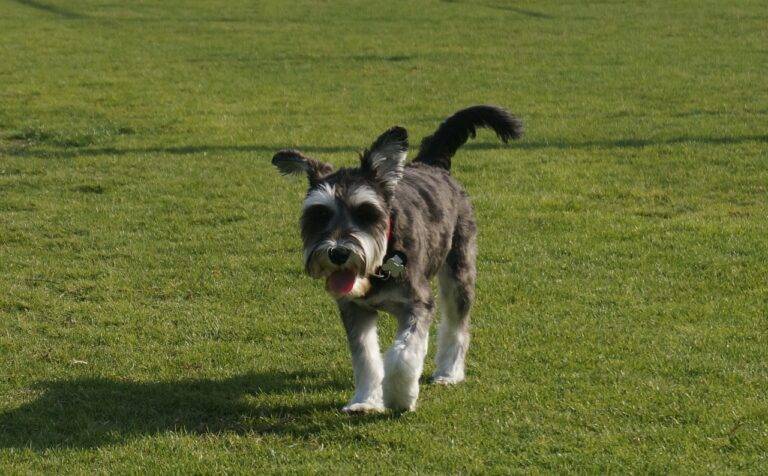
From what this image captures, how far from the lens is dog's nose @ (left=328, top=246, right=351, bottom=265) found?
20.5ft

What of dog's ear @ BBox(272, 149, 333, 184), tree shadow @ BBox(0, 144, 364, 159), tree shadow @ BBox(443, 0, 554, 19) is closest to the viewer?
dog's ear @ BBox(272, 149, 333, 184)

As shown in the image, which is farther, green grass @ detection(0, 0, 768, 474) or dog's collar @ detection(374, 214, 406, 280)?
dog's collar @ detection(374, 214, 406, 280)

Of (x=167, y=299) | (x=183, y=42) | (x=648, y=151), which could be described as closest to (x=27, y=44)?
(x=183, y=42)

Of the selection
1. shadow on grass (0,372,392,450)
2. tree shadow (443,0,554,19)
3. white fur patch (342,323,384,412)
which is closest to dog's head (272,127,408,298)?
white fur patch (342,323,384,412)

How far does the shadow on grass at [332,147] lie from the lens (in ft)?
50.0

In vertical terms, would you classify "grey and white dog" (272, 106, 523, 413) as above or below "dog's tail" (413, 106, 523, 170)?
below

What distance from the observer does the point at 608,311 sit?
8.77 m

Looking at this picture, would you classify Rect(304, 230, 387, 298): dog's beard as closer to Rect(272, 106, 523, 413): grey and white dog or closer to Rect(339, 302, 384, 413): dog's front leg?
Rect(272, 106, 523, 413): grey and white dog

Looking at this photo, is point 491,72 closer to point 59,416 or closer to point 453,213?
point 453,213

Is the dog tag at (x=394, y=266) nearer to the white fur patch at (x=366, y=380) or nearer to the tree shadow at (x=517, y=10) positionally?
the white fur patch at (x=366, y=380)

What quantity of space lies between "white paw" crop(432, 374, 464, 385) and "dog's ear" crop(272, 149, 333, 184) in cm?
153

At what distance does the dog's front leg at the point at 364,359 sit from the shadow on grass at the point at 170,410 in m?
0.11

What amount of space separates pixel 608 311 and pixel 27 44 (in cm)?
1965

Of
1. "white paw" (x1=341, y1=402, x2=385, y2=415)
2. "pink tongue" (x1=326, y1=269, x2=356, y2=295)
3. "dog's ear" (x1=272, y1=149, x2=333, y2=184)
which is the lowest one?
"white paw" (x1=341, y1=402, x2=385, y2=415)
